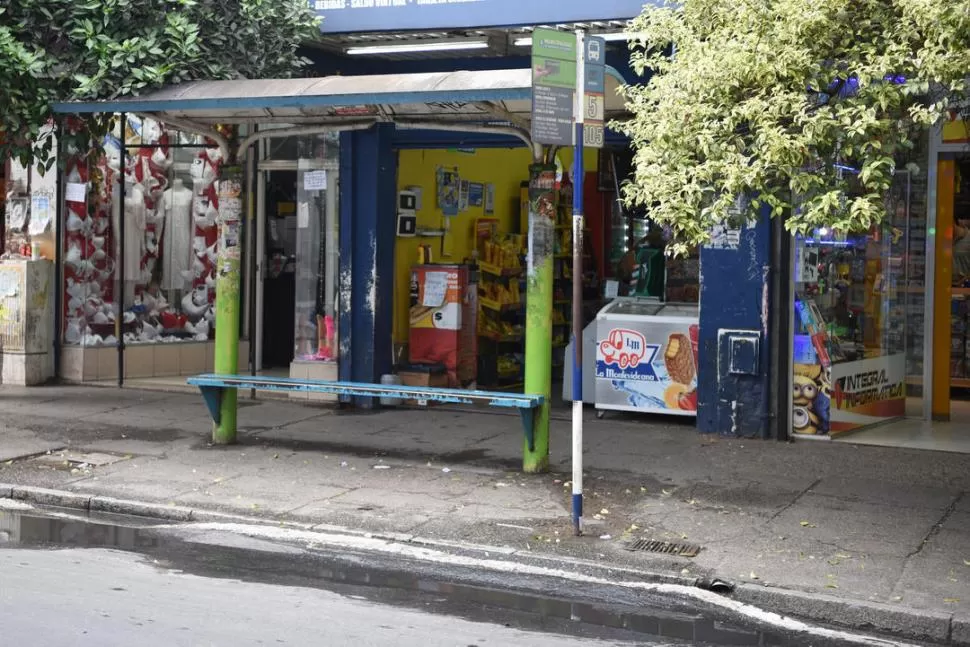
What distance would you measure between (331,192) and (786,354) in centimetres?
547

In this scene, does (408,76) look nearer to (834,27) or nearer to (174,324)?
(834,27)

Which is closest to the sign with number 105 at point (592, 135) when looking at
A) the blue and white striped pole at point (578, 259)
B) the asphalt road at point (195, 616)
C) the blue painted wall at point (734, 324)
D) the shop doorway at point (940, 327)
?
the blue and white striped pole at point (578, 259)

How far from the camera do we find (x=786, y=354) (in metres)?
12.0

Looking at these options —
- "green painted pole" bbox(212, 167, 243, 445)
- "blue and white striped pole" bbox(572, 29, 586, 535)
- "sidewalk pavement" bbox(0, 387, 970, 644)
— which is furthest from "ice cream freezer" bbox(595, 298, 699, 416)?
"blue and white striped pole" bbox(572, 29, 586, 535)

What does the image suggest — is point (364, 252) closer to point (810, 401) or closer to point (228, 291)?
point (228, 291)

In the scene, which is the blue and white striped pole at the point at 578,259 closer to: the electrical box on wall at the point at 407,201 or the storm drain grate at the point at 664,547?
the storm drain grate at the point at 664,547

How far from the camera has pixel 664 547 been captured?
8.27 metres

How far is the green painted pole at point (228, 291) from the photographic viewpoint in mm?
11625

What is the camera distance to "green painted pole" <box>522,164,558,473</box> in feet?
33.6

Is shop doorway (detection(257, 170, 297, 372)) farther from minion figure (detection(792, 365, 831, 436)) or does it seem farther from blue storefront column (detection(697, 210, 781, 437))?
minion figure (detection(792, 365, 831, 436))

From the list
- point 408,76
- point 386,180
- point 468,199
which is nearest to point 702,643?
point 408,76

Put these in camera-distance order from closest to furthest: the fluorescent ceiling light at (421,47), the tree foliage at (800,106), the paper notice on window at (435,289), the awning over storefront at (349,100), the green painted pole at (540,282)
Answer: the tree foliage at (800,106) → the awning over storefront at (349,100) → the green painted pole at (540,282) → the fluorescent ceiling light at (421,47) → the paper notice on window at (435,289)

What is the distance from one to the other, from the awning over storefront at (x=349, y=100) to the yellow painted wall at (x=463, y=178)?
10.1 feet

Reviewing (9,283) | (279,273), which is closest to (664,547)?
(279,273)
